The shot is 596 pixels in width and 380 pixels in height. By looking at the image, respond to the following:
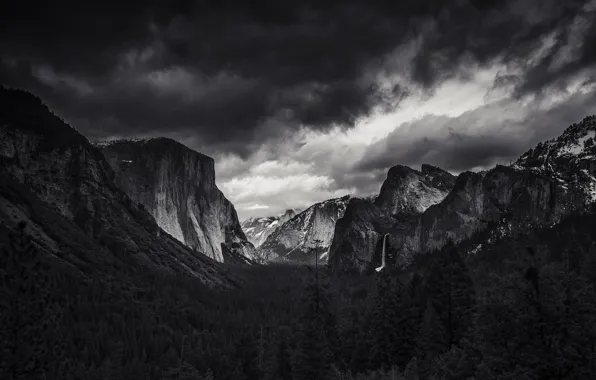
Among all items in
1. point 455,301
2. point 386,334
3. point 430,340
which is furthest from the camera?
point 386,334

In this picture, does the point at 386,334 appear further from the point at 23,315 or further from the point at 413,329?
the point at 23,315

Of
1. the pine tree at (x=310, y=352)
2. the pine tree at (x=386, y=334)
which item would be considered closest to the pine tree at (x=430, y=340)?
the pine tree at (x=386, y=334)

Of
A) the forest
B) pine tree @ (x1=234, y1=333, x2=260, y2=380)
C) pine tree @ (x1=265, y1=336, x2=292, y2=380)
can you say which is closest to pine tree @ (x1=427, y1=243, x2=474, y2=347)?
the forest

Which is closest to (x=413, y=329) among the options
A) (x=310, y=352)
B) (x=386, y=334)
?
(x=386, y=334)

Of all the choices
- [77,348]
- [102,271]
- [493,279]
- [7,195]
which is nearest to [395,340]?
[493,279]

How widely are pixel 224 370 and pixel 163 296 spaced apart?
116002 mm

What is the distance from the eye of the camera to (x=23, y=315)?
2234cm

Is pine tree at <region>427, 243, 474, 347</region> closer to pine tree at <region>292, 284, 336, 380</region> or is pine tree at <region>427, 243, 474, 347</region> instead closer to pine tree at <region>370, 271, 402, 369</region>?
pine tree at <region>370, 271, 402, 369</region>

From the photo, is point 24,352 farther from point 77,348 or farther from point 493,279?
point 77,348

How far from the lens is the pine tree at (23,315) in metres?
21.8

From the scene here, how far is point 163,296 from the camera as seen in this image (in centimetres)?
18350

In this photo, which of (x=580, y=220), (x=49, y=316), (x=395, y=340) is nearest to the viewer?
(x=49, y=316)

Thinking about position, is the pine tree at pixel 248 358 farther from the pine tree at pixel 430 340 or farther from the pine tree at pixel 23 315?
the pine tree at pixel 23 315

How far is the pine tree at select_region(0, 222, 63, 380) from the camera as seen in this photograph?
2177cm
